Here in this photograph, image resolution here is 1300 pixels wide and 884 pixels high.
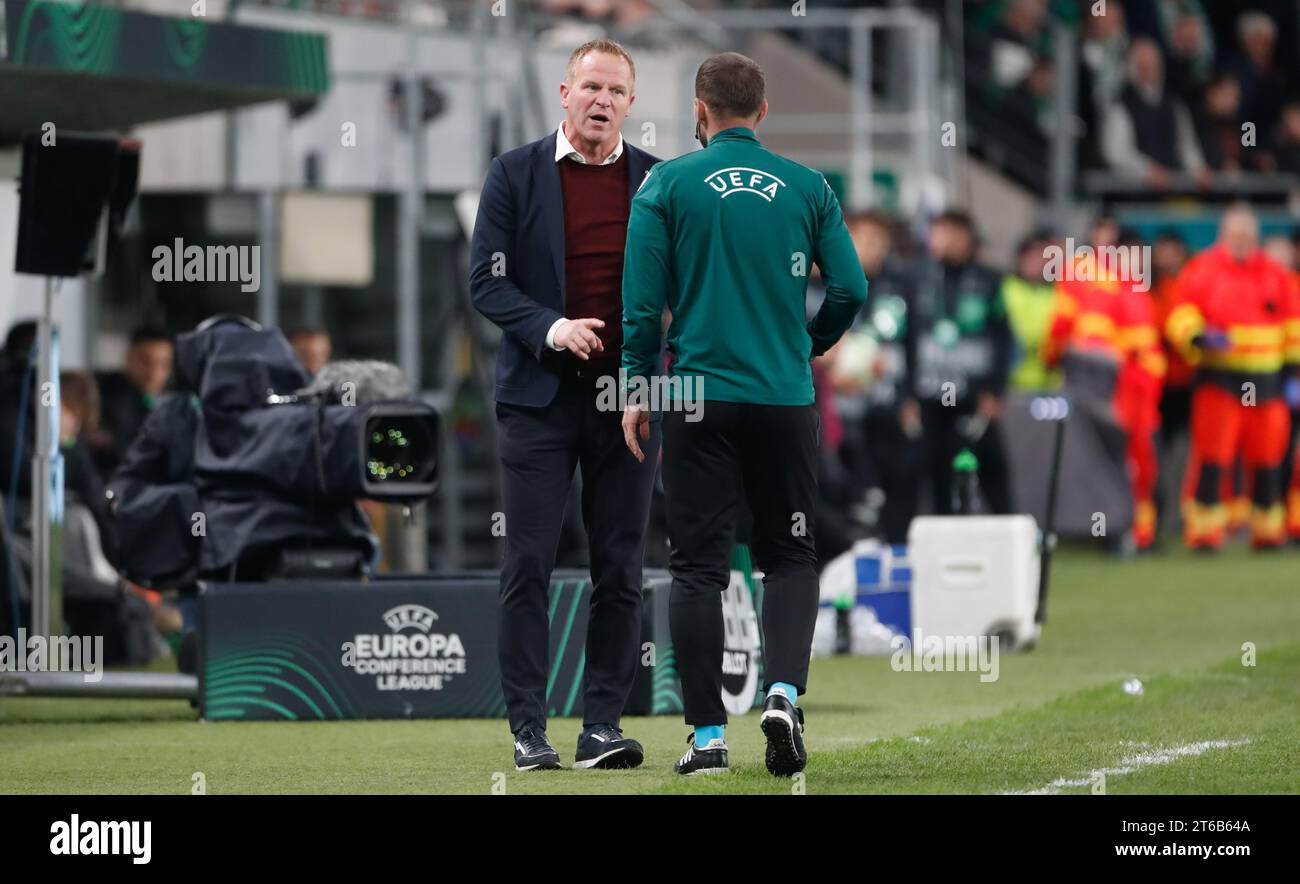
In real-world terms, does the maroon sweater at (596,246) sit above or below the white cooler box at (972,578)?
above

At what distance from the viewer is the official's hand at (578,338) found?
737 centimetres

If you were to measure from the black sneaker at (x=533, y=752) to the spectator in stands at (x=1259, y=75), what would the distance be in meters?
19.2

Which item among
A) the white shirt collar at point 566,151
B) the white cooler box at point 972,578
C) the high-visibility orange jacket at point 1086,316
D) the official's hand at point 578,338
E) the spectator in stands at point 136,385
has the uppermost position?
the high-visibility orange jacket at point 1086,316

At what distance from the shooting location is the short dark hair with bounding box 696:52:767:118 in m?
7.27

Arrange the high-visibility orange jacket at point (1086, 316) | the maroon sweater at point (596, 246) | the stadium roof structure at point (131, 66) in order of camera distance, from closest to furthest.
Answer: the maroon sweater at point (596, 246) → the stadium roof structure at point (131, 66) → the high-visibility orange jacket at point (1086, 316)

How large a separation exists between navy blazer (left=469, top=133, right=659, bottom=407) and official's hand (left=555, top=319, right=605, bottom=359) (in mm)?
205

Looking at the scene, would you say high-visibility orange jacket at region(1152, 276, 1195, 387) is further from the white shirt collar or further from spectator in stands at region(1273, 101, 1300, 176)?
the white shirt collar

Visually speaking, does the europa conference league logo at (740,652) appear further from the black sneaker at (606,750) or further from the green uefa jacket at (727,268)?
the green uefa jacket at (727,268)

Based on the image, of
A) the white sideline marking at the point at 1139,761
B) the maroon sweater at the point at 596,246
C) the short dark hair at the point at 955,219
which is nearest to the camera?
the white sideline marking at the point at 1139,761

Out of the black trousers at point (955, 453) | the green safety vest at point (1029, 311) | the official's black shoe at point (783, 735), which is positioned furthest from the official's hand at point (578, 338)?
the green safety vest at point (1029, 311)
